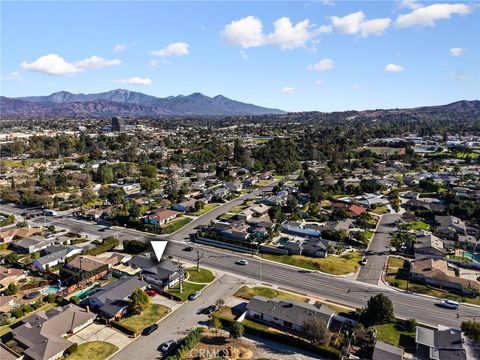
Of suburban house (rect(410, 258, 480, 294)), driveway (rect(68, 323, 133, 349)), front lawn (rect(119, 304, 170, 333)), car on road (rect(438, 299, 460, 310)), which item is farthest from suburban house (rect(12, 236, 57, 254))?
car on road (rect(438, 299, 460, 310))

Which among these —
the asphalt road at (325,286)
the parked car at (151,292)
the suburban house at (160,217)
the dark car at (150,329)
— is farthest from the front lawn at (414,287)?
the suburban house at (160,217)

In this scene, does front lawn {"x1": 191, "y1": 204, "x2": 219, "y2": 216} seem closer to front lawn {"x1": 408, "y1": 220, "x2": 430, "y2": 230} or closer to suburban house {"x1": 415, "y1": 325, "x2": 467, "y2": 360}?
front lawn {"x1": 408, "y1": 220, "x2": 430, "y2": 230}

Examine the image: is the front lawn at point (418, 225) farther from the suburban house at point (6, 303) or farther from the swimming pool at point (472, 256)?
the suburban house at point (6, 303)

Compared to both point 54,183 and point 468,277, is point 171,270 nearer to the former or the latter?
point 468,277

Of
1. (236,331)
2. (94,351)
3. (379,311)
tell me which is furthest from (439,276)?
(94,351)

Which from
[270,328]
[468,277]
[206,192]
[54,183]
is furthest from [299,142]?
[270,328]

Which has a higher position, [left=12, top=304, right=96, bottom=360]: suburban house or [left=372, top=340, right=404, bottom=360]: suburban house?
[left=372, top=340, right=404, bottom=360]: suburban house

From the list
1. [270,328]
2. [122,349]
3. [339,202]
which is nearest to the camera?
[122,349]

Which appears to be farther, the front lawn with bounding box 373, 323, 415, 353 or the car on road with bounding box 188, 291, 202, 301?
the car on road with bounding box 188, 291, 202, 301
